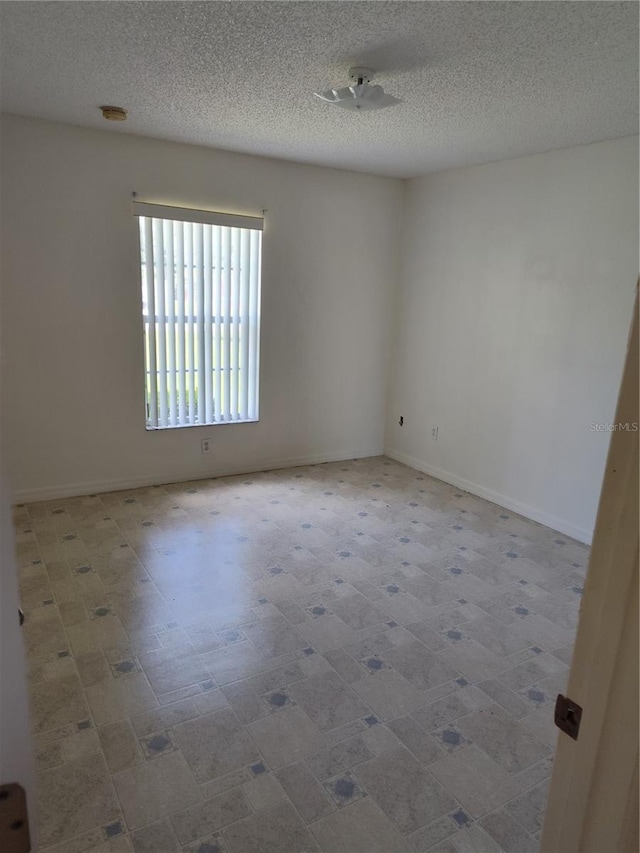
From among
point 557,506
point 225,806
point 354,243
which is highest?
point 354,243

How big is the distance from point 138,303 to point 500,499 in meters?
3.09

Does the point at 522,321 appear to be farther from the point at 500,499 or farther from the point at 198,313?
the point at 198,313

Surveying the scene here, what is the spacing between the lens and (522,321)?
404 centimetres

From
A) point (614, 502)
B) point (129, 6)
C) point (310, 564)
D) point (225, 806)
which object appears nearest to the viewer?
point (614, 502)

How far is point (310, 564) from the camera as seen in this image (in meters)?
3.26

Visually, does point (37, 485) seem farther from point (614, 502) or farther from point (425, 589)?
point (614, 502)

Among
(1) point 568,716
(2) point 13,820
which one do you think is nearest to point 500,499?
(1) point 568,716

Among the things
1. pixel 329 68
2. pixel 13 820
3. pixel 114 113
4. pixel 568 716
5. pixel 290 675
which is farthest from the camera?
pixel 114 113

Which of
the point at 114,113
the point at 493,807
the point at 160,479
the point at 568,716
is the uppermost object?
the point at 114,113

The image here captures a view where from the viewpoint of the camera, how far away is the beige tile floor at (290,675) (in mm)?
1698

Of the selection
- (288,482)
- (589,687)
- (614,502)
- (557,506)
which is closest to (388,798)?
(589,687)

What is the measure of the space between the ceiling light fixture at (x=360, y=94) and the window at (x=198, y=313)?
179cm

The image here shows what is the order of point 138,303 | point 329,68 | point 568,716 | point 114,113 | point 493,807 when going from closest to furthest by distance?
1. point 568,716
2. point 493,807
3. point 329,68
4. point 114,113
5. point 138,303

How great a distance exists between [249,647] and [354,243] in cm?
356
